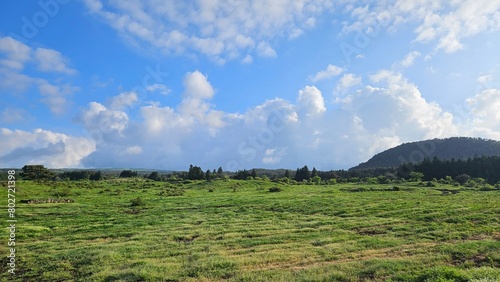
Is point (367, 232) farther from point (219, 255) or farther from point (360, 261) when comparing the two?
point (219, 255)

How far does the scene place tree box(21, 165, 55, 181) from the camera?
117500 mm

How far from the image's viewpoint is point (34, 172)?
11869cm

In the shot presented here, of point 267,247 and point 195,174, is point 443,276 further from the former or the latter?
point 195,174

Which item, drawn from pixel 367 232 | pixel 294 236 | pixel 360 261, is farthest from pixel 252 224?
pixel 360 261

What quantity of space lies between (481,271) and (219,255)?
15397mm

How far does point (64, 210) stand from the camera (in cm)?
5169

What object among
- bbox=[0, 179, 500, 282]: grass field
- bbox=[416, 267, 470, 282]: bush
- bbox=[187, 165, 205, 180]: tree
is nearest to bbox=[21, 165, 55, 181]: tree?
bbox=[187, 165, 205, 180]: tree

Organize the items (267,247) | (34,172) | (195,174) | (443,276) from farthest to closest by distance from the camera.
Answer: (195,174), (34,172), (267,247), (443,276)

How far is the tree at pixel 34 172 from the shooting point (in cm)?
11750

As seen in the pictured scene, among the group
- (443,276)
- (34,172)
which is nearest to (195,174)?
(34,172)

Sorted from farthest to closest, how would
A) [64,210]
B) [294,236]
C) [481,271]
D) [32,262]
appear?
[64,210] < [294,236] < [32,262] < [481,271]

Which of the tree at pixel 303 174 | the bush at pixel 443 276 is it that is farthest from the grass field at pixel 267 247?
the tree at pixel 303 174

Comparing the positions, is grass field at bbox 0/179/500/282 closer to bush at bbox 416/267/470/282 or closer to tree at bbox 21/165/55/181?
bush at bbox 416/267/470/282

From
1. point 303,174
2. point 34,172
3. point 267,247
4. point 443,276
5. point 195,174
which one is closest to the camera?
point 443,276
